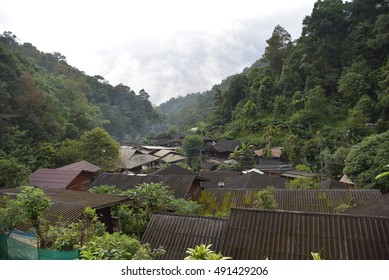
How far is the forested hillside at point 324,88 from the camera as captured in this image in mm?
35844

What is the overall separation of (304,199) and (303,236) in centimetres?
881

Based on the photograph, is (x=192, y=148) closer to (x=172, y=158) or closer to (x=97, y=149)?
(x=172, y=158)

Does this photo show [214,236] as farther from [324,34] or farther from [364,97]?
[324,34]

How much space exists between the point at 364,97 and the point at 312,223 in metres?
36.0

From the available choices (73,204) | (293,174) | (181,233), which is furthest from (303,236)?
(293,174)

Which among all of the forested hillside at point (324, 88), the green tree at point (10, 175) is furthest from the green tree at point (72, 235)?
the forested hillside at point (324, 88)

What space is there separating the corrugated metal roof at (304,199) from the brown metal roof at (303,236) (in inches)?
302

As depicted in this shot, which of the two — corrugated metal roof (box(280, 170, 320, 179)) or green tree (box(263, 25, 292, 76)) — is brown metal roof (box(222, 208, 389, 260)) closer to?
corrugated metal roof (box(280, 170, 320, 179))

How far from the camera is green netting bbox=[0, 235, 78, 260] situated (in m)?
6.51

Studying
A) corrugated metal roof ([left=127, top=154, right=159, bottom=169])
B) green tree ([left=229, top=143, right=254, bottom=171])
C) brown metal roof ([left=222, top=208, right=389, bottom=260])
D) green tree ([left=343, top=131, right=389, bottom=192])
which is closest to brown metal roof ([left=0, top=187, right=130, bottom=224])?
brown metal roof ([left=222, top=208, right=389, bottom=260])

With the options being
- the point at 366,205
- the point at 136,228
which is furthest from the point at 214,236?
the point at 366,205

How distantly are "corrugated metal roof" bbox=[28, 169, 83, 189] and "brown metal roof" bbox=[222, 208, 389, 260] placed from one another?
20292 millimetres

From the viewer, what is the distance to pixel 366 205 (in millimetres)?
13000

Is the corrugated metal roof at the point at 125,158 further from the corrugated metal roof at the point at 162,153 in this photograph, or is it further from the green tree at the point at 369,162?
the green tree at the point at 369,162
